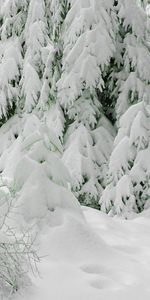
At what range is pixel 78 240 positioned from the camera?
320 cm

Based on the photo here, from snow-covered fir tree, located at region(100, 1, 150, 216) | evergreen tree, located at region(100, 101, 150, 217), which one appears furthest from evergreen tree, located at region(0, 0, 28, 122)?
evergreen tree, located at region(100, 101, 150, 217)

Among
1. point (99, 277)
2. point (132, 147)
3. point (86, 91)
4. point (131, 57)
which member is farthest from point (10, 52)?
point (99, 277)

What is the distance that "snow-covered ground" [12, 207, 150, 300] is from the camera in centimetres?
254

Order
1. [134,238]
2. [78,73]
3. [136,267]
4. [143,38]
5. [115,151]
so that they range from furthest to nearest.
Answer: [143,38], [78,73], [115,151], [134,238], [136,267]

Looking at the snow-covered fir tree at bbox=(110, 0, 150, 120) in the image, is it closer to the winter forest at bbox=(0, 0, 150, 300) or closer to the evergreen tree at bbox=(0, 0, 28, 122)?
the winter forest at bbox=(0, 0, 150, 300)

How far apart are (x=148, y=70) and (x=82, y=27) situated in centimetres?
119

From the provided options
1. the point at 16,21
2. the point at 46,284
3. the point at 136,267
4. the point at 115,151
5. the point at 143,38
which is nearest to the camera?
the point at 46,284

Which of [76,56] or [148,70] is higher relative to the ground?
[76,56]

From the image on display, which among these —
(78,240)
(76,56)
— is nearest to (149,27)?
(76,56)

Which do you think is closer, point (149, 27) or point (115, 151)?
point (115, 151)

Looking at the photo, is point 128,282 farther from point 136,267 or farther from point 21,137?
point 21,137

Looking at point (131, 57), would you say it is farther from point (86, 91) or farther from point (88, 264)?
point (88, 264)

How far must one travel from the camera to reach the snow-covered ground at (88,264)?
2545mm

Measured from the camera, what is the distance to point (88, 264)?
295 cm
